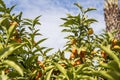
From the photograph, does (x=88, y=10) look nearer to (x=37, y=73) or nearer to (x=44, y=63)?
(x=44, y=63)

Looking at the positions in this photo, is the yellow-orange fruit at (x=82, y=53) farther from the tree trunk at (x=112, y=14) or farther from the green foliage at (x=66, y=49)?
the tree trunk at (x=112, y=14)

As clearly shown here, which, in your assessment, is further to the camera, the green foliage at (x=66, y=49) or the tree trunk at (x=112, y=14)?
the tree trunk at (x=112, y=14)

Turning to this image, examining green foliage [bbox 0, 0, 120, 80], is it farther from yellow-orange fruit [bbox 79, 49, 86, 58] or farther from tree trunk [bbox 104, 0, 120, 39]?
tree trunk [bbox 104, 0, 120, 39]

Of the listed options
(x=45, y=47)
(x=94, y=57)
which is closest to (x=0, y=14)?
(x=45, y=47)

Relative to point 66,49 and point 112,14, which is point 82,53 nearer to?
point 66,49

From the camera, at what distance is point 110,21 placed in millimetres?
10430

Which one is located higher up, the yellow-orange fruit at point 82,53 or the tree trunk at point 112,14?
the tree trunk at point 112,14

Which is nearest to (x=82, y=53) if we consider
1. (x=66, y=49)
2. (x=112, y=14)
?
(x=66, y=49)

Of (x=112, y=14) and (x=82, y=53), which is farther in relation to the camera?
(x=112, y=14)

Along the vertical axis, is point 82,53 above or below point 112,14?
below

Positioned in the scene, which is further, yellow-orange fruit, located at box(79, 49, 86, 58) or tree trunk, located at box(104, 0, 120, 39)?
tree trunk, located at box(104, 0, 120, 39)

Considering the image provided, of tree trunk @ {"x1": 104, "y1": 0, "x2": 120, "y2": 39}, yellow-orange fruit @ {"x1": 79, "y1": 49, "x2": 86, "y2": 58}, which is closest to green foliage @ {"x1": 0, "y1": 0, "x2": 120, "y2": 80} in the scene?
yellow-orange fruit @ {"x1": 79, "y1": 49, "x2": 86, "y2": 58}

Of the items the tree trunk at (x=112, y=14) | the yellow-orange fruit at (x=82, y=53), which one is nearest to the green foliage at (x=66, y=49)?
the yellow-orange fruit at (x=82, y=53)

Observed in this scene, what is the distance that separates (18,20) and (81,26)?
109cm
